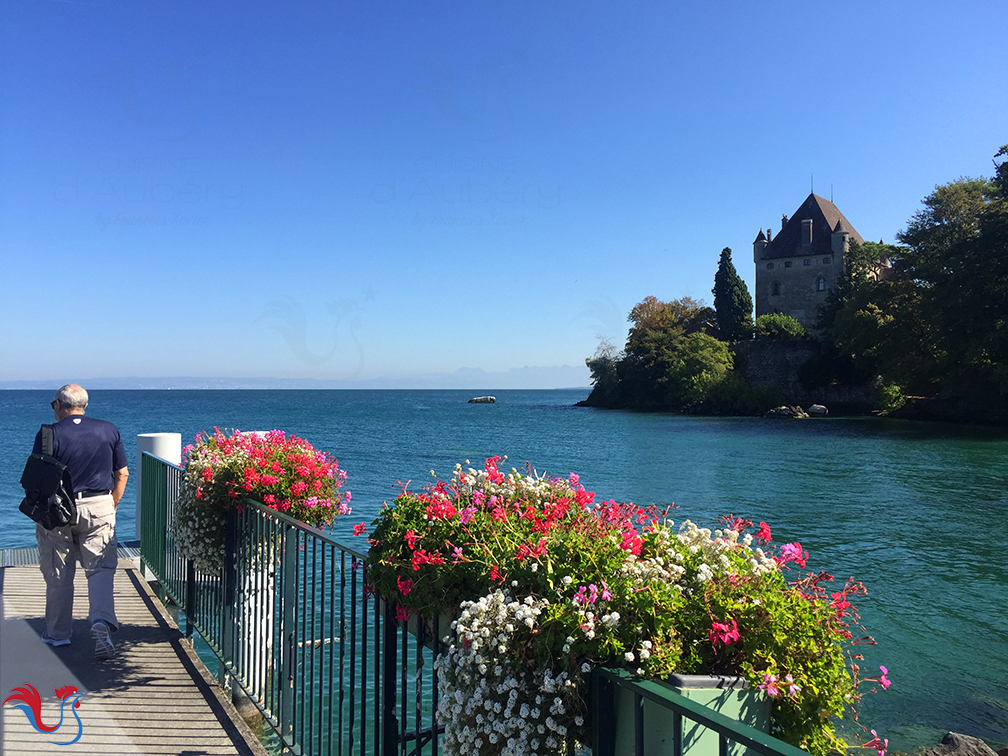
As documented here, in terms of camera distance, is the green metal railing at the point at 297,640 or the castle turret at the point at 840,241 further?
the castle turret at the point at 840,241

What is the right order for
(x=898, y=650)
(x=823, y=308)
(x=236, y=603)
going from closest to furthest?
(x=236, y=603) → (x=898, y=650) → (x=823, y=308)

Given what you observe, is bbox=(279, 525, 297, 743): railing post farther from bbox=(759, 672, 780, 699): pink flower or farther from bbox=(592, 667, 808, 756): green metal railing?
bbox=(759, 672, 780, 699): pink flower

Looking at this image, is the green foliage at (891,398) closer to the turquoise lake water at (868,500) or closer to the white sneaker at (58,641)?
the turquoise lake water at (868,500)

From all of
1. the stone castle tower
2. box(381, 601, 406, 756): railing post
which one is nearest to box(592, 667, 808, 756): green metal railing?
box(381, 601, 406, 756): railing post

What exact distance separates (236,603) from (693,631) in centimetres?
349

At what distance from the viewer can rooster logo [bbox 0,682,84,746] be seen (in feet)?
12.2

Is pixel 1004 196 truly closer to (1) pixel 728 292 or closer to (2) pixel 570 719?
(1) pixel 728 292

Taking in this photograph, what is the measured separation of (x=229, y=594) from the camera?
4.61 metres

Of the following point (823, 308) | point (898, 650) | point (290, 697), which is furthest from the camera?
point (823, 308)

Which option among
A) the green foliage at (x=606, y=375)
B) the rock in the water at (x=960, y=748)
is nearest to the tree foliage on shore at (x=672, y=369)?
the green foliage at (x=606, y=375)

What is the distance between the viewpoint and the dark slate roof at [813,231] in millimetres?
72750

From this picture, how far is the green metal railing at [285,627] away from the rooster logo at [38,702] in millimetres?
825

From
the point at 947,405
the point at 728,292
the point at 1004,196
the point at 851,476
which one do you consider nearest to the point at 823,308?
the point at 728,292

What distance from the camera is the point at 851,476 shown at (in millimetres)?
25297
